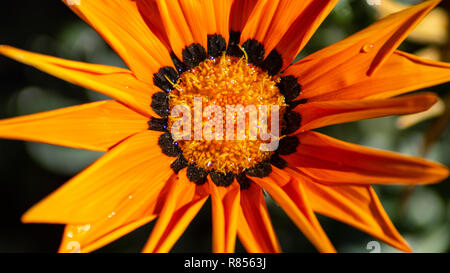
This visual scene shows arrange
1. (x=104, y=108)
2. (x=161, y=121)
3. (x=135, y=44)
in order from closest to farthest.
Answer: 1. (x=104, y=108)
2. (x=135, y=44)
3. (x=161, y=121)

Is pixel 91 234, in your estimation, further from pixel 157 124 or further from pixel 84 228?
pixel 157 124

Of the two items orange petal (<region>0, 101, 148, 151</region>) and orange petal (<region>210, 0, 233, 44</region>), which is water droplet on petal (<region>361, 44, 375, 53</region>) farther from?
orange petal (<region>0, 101, 148, 151</region>)

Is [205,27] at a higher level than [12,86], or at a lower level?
higher

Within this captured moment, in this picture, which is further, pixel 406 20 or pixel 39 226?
pixel 39 226

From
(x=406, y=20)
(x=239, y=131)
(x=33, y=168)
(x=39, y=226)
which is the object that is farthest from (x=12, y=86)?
(x=406, y=20)

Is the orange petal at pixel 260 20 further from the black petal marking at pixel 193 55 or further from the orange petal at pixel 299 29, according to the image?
the black petal marking at pixel 193 55

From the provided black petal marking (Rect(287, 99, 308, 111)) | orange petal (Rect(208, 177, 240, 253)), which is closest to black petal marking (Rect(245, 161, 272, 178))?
orange petal (Rect(208, 177, 240, 253))

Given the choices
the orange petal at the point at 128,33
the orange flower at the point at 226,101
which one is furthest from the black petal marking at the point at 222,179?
the orange petal at the point at 128,33

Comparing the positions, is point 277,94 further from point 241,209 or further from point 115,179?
point 115,179

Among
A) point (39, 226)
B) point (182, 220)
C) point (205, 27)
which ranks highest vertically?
point (205, 27)
